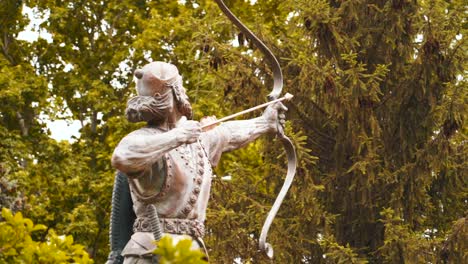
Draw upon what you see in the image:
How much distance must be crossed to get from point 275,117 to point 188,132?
49.4 inches

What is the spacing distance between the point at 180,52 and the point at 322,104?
22.2ft

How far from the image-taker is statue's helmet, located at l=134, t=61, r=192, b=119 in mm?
8844

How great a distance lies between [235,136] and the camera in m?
9.46

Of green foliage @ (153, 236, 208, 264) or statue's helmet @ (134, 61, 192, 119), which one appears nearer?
green foliage @ (153, 236, 208, 264)

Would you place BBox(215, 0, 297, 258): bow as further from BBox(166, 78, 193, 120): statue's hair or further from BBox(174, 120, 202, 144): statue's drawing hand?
BBox(174, 120, 202, 144): statue's drawing hand

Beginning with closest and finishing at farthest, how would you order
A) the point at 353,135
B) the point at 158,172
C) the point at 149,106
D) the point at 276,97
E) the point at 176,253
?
the point at 176,253
the point at 158,172
the point at 149,106
the point at 276,97
the point at 353,135

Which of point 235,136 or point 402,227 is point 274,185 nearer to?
point 402,227

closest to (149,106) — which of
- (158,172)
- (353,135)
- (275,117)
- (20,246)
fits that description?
(158,172)

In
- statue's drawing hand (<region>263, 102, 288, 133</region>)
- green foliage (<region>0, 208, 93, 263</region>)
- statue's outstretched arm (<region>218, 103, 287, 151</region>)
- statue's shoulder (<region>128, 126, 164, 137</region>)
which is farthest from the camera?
statue's drawing hand (<region>263, 102, 288, 133</region>)

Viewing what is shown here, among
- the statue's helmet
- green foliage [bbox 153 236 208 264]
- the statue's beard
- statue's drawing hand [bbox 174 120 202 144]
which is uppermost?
the statue's helmet

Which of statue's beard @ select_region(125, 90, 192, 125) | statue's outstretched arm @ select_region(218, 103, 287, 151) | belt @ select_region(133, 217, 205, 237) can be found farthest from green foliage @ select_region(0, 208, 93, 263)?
statue's outstretched arm @ select_region(218, 103, 287, 151)

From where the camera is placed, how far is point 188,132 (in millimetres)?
8461

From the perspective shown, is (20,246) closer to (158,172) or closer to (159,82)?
(158,172)

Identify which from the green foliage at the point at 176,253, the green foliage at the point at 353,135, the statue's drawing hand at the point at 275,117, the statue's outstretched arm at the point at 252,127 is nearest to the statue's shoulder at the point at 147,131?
the statue's outstretched arm at the point at 252,127
